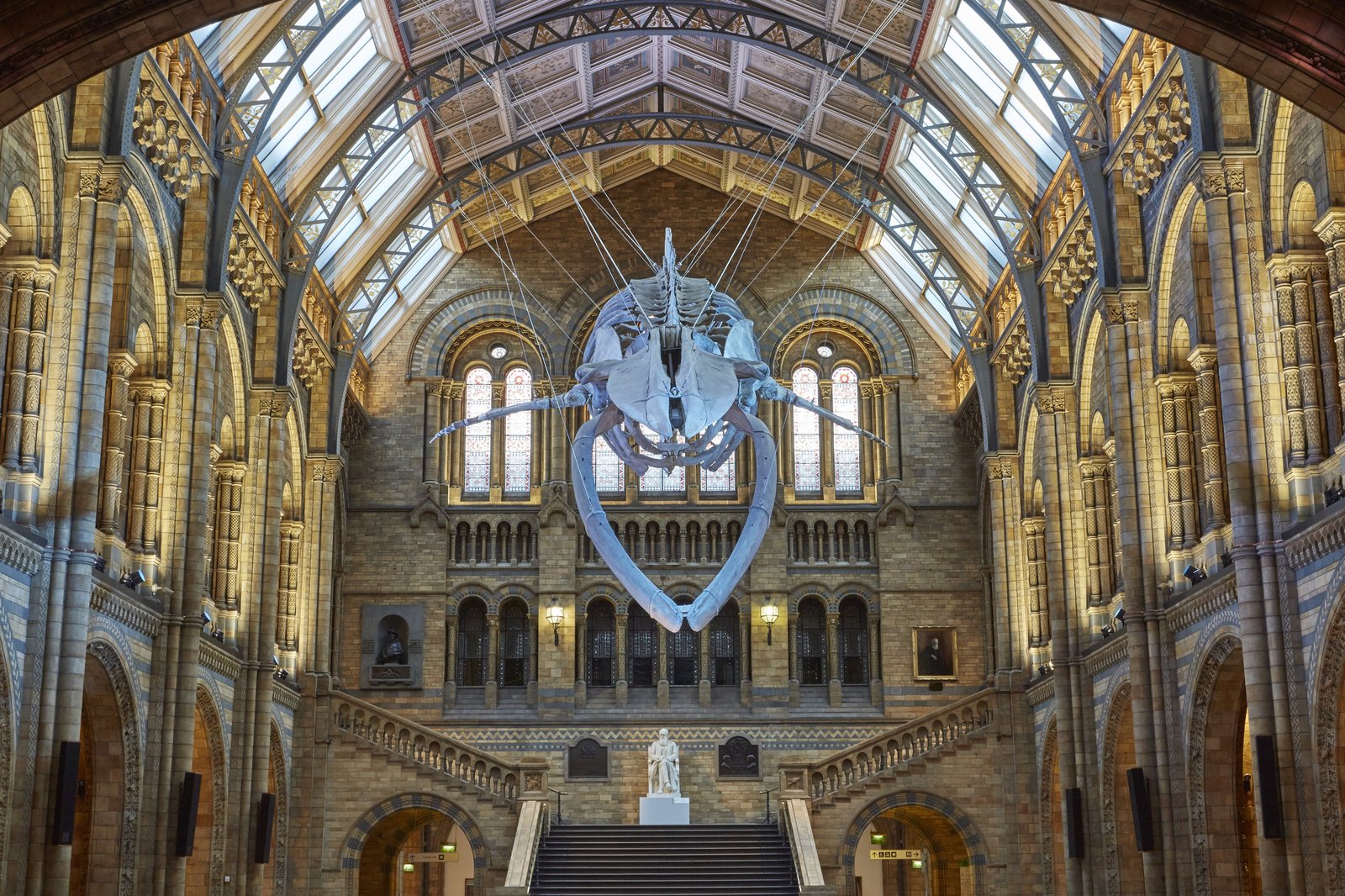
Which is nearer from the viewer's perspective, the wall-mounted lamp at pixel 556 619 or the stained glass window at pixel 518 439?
the wall-mounted lamp at pixel 556 619

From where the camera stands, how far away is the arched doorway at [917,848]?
34219mm

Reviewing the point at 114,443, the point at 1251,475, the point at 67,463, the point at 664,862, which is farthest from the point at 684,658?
the point at 67,463

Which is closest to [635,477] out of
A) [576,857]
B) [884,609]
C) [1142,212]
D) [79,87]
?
[884,609]

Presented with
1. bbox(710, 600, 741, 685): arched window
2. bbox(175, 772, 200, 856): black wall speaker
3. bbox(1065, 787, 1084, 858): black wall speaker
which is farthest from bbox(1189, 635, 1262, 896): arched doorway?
bbox(710, 600, 741, 685): arched window

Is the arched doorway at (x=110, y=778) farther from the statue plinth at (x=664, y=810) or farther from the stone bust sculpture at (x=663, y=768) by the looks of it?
the stone bust sculpture at (x=663, y=768)

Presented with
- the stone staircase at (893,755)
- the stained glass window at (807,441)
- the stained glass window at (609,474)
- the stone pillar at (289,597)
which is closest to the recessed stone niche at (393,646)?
the stone pillar at (289,597)

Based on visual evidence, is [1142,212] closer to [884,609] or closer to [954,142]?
[954,142]

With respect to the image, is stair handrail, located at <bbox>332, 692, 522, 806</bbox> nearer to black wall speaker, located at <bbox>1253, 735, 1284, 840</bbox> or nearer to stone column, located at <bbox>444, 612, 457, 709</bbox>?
stone column, located at <bbox>444, 612, 457, 709</bbox>

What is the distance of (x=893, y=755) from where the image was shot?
34844mm

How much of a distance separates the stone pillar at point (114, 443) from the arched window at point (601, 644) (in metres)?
17.4

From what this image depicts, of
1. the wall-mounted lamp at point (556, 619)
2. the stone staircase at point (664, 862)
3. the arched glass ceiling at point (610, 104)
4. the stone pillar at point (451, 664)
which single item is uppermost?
the arched glass ceiling at point (610, 104)

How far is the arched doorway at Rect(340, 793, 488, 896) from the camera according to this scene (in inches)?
1346

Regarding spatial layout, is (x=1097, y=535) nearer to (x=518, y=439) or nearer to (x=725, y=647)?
(x=725, y=647)

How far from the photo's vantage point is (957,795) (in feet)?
113
